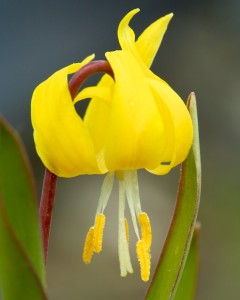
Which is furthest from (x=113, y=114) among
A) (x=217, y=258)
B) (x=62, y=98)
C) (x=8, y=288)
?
(x=217, y=258)

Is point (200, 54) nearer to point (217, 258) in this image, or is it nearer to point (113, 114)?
point (217, 258)

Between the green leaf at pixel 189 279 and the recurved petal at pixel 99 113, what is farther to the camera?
the green leaf at pixel 189 279

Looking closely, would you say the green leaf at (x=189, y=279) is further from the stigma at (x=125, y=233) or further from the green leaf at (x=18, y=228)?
the green leaf at (x=18, y=228)

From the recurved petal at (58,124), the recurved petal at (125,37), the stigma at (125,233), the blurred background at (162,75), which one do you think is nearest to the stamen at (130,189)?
the stigma at (125,233)

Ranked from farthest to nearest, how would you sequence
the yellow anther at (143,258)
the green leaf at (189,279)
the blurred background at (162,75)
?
the blurred background at (162,75) → the green leaf at (189,279) → the yellow anther at (143,258)

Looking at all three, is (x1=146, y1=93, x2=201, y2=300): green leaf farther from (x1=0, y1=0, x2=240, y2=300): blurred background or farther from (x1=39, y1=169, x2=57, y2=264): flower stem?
(x1=0, y1=0, x2=240, y2=300): blurred background

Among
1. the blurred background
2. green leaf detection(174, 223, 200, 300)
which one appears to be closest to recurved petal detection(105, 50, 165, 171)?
green leaf detection(174, 223, 200, 300)
